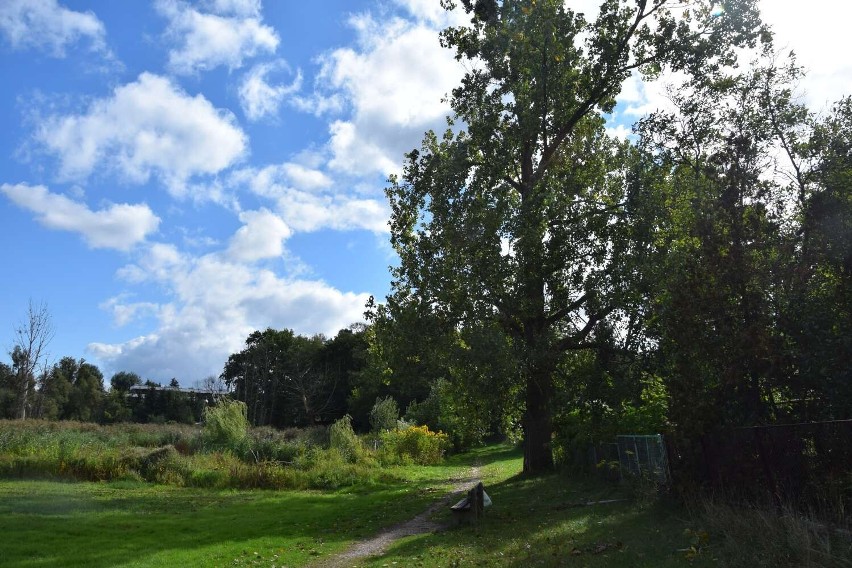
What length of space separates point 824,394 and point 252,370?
2944 inches

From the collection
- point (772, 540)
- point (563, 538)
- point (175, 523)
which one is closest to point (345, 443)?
point (175, 523)

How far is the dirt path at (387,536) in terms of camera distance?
1155 centimetres

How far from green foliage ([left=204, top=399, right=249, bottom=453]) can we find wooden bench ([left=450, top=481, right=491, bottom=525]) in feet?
58.9

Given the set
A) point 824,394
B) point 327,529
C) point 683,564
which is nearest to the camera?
point 683,564

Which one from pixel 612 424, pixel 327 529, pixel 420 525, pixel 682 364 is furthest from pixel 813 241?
pixel 327 529

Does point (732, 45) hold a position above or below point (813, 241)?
above

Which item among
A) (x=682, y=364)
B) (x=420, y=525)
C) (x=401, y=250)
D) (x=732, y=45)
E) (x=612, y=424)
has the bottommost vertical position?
(x=420, y=525)

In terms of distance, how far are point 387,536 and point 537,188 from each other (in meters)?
11.6

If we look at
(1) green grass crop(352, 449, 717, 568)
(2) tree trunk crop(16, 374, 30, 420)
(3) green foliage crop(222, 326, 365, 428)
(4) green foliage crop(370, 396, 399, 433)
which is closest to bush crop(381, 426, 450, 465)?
(4) green foliage crop(370, 396, 399, 433)

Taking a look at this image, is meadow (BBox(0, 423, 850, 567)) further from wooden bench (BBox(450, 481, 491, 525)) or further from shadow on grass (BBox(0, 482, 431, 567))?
wooden bench (BBox(450, 481, 491, 525))

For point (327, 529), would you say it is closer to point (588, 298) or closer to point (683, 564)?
point (683, 564)

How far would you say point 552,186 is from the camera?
65.5 ft

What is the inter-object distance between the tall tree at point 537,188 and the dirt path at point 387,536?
5.28m

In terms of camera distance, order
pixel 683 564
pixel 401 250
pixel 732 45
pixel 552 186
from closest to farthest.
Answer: pixel 683 564, pixel 732 45, pixel 552 186, pixel 401 250
